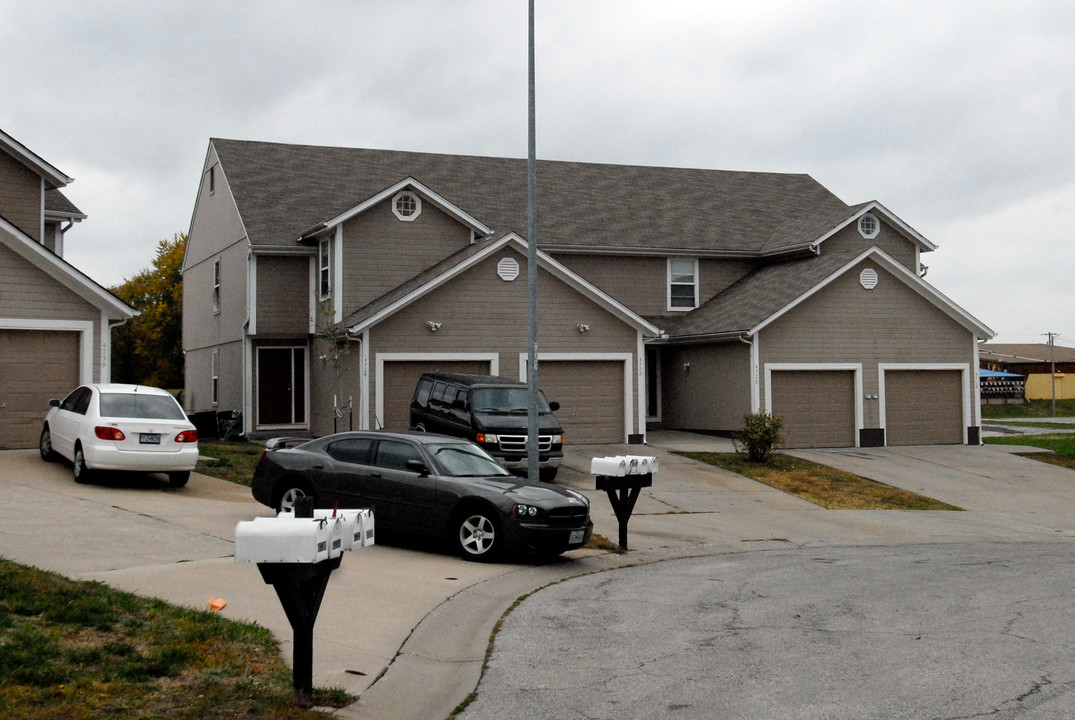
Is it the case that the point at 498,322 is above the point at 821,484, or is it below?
above

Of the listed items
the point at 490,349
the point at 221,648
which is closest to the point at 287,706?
the point at 221,648

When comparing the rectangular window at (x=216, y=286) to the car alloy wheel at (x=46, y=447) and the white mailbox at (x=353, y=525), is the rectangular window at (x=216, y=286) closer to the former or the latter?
the car alloy wheel at (x=46, y=447)

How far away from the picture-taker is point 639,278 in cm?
3234

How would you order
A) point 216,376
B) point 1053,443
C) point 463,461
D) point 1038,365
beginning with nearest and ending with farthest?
point 463,461, point 1053,443, point 216,376, point 1038,365

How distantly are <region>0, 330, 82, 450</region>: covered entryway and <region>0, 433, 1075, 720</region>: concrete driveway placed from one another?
0.78 m

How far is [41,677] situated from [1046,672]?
262 inches

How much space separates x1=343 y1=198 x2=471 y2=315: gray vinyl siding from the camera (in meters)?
27.4

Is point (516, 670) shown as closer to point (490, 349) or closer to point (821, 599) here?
point (821, 599)

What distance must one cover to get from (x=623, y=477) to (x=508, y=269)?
1241cm

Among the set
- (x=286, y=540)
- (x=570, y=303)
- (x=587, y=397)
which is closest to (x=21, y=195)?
(x=570, y=303)

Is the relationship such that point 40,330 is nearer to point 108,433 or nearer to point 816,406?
point 108,433

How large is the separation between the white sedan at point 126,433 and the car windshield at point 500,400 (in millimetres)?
5540

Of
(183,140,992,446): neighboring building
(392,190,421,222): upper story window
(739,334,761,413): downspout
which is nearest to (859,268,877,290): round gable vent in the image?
(183,140,992,446): neighboring building

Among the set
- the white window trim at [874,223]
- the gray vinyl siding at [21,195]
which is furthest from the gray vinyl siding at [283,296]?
the white window trim at [874,223]
